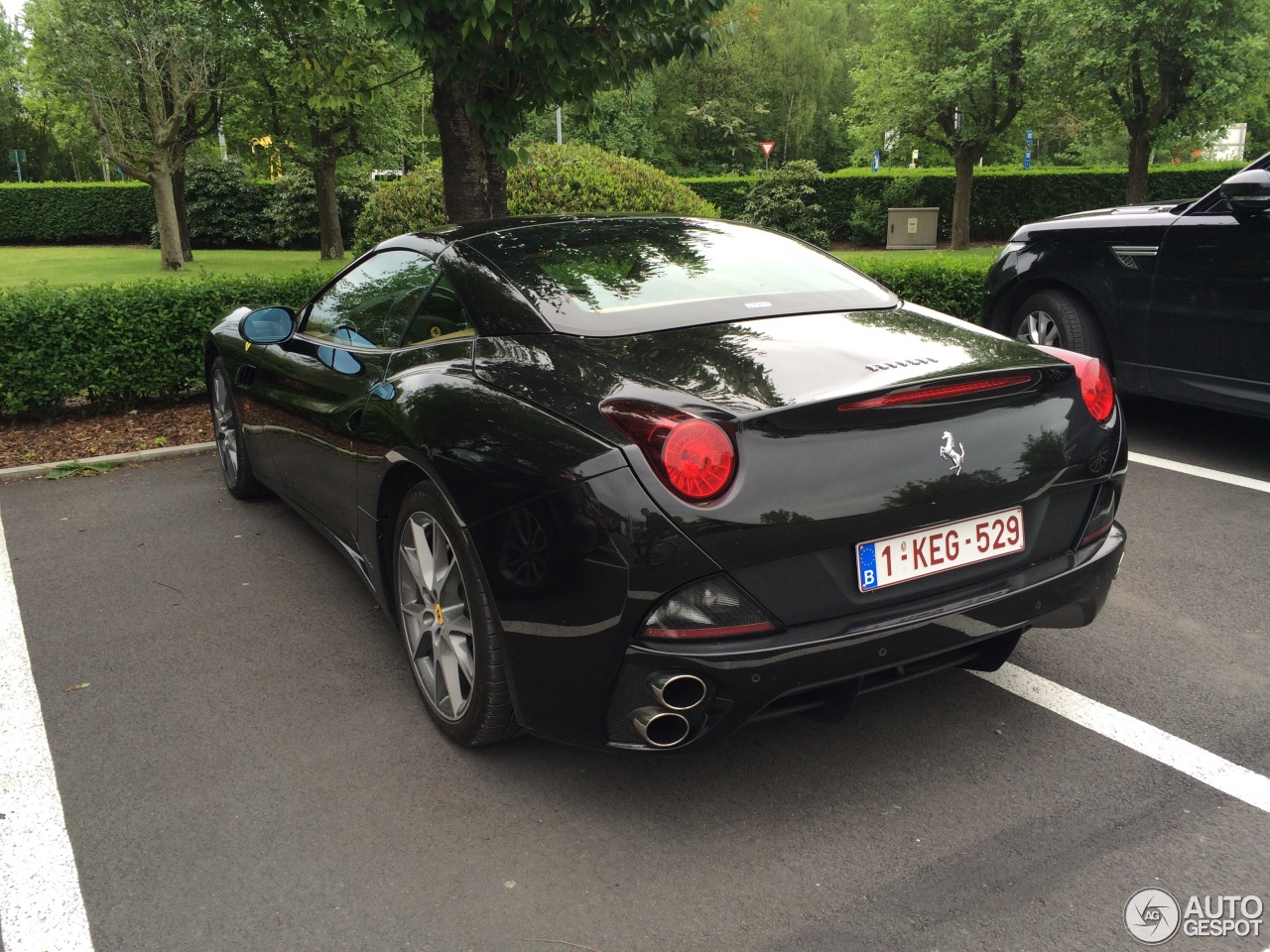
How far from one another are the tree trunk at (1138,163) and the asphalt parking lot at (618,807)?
20.3m

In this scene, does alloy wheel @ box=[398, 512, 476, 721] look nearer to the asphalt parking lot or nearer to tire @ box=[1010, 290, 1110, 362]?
the asphalt parking lot

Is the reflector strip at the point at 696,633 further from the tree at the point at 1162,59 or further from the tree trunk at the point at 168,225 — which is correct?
the tree trunk at the point at 168,225

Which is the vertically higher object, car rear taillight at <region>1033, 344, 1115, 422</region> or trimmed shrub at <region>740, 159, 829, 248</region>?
trimmed shrub at <region>740, 159, 829, 248</region>

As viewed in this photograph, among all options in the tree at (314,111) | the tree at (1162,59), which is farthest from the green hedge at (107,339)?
the tree at (1162,59)

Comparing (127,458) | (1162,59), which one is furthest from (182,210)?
(1162,59)

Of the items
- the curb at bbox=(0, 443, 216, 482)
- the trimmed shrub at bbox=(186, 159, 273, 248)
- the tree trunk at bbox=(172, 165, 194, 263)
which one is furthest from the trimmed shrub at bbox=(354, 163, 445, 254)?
the trimmed shrub at bbox=(186, 159, 273, 248)

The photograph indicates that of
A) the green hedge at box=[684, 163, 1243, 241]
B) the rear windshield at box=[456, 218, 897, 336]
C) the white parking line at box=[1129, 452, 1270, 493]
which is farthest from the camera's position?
the green hedge at box=[684, 163, 1243, 241]

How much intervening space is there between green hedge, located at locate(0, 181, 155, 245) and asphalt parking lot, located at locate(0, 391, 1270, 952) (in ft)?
108

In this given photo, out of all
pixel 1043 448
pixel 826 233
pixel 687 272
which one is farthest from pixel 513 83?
pixel 826 233

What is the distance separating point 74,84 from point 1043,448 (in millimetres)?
23302

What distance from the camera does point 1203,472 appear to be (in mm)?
5527

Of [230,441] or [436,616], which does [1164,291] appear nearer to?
[436,616]

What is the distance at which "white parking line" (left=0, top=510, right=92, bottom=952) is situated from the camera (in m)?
2.34

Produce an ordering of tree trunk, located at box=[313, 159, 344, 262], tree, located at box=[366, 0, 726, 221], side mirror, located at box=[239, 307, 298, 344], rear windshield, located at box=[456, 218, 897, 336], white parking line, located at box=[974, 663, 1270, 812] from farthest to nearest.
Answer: tree trunk, located at box=[313, 159, 344, 262] → tree, located at box=[366, 0, 726, 221] → side mirror, located at box=[239, 307, 298, 344] → rear windshield, located at box=[456, 218, 897, 336] → white parking line, located at box=[974, 663, 1270, 812]
